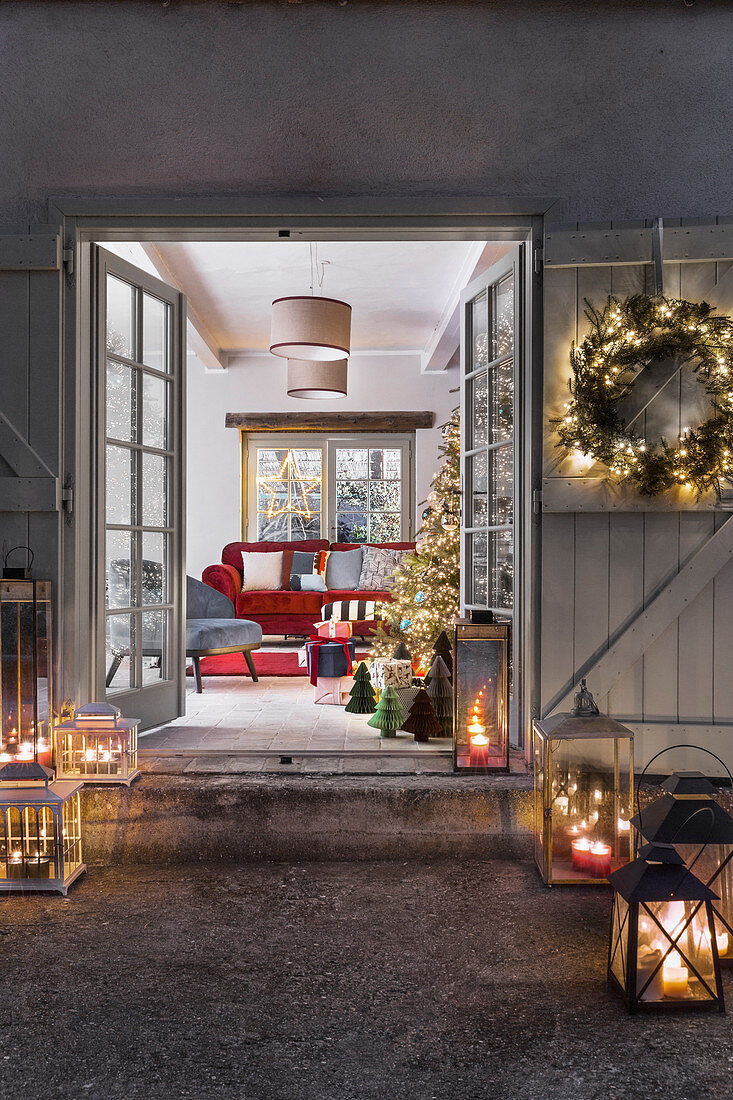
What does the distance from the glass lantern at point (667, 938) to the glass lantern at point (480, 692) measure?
119cm

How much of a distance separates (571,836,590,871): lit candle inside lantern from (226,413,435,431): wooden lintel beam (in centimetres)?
675

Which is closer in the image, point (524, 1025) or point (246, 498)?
point (524, 1025)

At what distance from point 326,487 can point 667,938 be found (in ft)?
25.0

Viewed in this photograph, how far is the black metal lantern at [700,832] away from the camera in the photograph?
2.05m

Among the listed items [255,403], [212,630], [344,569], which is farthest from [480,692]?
[255,403]

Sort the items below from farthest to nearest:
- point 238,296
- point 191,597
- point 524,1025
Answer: point 238,296 → point 191,597 → point 524,1025

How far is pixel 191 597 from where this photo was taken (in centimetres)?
557

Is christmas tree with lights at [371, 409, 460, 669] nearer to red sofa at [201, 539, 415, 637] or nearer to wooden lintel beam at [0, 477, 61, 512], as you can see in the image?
red sofa at [201, 539, 415, 637]

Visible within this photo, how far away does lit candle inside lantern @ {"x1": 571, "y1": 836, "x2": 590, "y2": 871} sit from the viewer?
9.02ft

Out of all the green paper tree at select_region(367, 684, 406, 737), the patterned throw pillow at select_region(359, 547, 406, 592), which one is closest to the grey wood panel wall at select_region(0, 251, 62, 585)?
the green paper tree at select_region(367, 684, 406, 737)

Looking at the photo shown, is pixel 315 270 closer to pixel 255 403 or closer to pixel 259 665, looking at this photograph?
pixel 255 403

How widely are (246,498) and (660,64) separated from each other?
22.0ft

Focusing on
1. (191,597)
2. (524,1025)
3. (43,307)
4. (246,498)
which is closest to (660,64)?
(43,307)

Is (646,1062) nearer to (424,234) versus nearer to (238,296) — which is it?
(424,234)
